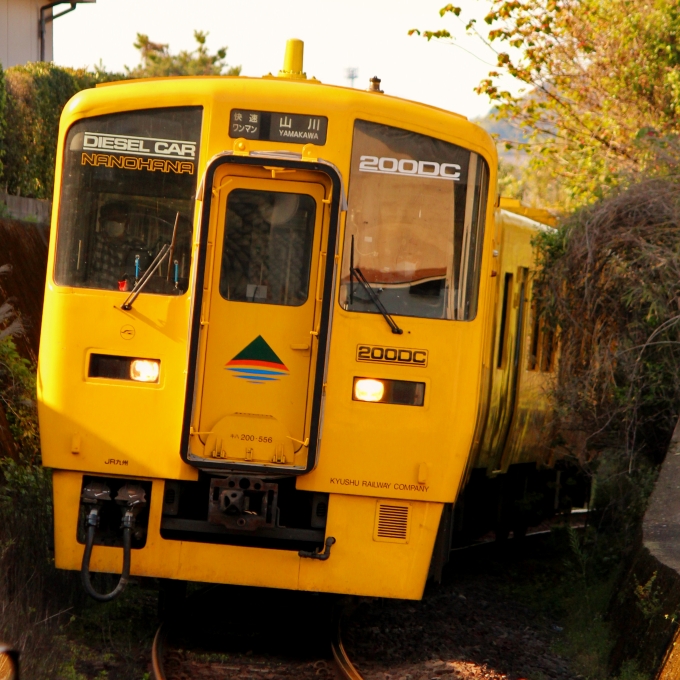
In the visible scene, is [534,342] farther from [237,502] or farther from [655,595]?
[237,502]

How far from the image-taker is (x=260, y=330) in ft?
21.5

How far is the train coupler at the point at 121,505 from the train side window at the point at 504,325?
4.65 meters

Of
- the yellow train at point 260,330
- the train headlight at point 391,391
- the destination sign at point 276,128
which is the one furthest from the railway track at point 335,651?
the destination sign at point 276,128

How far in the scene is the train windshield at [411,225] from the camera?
6672 millimetres

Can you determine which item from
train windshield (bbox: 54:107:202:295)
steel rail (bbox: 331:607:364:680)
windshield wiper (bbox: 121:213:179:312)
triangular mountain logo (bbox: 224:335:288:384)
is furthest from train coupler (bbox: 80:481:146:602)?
steel rail (bbox: 331:607:364:680)

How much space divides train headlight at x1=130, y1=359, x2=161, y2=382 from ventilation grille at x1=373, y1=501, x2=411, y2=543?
148 cm

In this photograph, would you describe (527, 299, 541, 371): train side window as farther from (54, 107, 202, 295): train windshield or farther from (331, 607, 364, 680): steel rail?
(54, 107, 202, 295): train windshield

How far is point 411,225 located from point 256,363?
47.0 inches

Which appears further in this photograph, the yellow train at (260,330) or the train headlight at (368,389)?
the train headlight at (368,389)

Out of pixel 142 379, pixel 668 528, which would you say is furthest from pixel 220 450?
pixel 668 528

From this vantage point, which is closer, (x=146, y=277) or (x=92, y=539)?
(x=92, y=539)

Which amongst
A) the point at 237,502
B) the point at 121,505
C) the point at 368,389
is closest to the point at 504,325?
the point at 368,389

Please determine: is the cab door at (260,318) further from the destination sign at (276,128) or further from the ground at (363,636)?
the ground at (363,636)

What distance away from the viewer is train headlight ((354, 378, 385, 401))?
665cm
